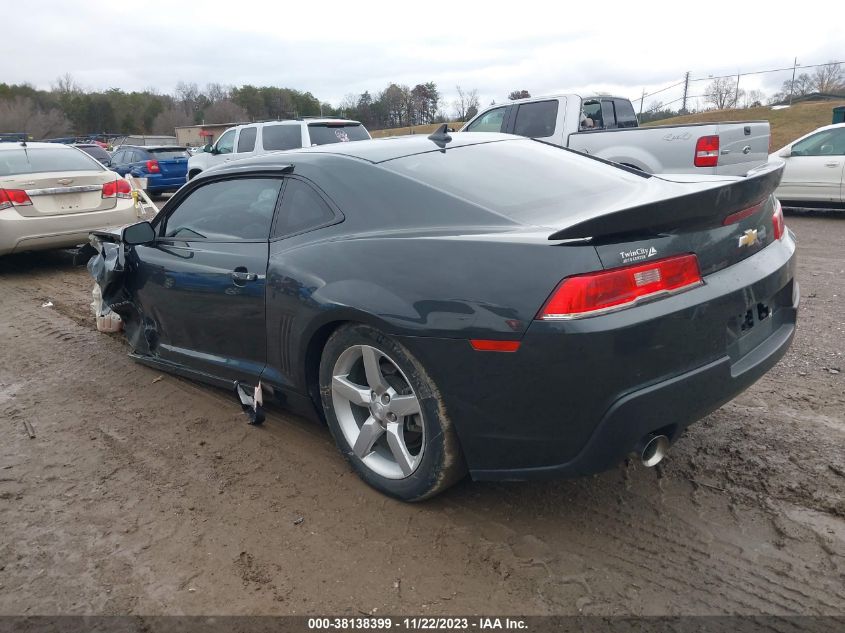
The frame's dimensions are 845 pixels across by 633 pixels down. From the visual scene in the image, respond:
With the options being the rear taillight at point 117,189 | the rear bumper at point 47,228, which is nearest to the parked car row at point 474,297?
the rear bumper at point 47,228

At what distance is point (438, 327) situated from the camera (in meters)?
2.48

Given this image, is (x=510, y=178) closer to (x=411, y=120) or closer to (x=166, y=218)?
(x=166, y=218)

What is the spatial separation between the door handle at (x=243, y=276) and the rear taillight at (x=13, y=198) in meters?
5.52

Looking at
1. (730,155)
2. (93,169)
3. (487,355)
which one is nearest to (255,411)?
(487,355)

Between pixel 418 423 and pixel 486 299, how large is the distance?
0.72 meters

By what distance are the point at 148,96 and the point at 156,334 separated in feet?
311

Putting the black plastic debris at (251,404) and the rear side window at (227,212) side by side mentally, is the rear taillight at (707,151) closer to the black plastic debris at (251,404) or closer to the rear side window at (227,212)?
the rear side window at (227,212)

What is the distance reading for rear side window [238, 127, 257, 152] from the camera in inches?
520

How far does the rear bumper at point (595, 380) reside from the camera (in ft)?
7.43

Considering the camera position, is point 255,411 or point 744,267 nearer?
point 744,267

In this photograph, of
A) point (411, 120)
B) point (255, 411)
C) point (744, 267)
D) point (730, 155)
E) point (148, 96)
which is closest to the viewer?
point (744, 267)

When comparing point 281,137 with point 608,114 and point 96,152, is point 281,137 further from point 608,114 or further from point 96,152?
point 96,152

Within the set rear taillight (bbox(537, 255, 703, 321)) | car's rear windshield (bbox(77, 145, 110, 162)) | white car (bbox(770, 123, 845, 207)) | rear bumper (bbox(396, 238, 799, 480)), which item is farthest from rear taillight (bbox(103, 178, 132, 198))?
car's rear windshield (bbox(77, 145, 110, 162))

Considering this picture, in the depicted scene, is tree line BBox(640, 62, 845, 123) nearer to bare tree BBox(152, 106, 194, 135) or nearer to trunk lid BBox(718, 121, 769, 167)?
trunk lid BBox(718, 121, 769, 167)
